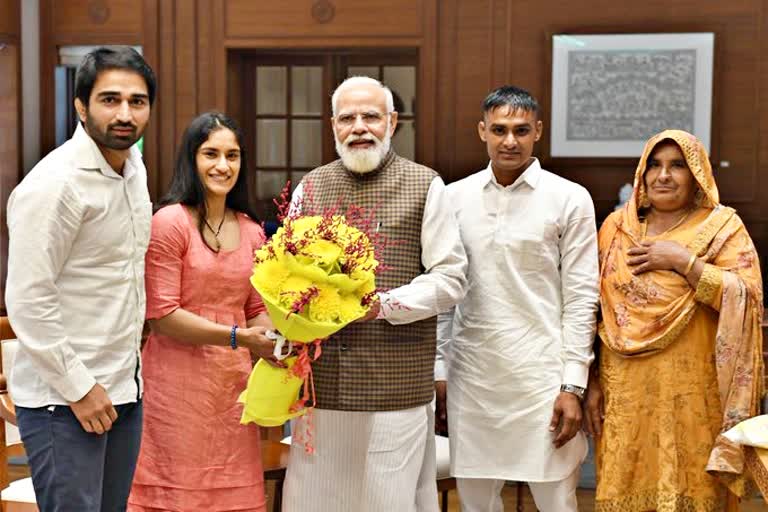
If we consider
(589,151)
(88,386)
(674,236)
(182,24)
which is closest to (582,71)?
(589,151)

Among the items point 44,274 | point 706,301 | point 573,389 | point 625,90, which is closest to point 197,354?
point 44,274

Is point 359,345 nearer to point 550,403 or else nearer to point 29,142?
point 550,403

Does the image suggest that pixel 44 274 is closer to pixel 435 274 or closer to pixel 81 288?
pixel 81 288

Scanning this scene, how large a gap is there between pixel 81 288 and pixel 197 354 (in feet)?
1.63

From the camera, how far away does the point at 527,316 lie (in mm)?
3021

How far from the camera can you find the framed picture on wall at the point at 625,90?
621cm

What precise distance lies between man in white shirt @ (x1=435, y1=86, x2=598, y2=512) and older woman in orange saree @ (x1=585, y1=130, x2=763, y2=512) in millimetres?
99

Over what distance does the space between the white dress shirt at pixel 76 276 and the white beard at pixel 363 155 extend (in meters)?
0.59

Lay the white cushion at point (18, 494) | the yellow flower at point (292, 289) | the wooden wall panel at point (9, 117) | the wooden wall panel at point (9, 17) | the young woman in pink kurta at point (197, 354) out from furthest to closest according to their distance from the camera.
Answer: the wooden wall panel at point (9, 117) < the wooden wall panel at point (9, 17) < the white cushion at point (18, 494) < the young woman in pink kurta at point (197, 354) < the yellow flower at point (292, 289)

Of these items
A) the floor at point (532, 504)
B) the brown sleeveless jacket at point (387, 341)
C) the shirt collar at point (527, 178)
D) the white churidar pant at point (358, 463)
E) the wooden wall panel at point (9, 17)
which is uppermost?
the wooden wall panel at point (9, 17)

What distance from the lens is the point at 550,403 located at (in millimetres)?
3018

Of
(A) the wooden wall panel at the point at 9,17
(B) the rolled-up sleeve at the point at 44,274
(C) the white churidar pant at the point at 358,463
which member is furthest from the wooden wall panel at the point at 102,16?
(B) the rolled-up sleeve at the point at 44,274

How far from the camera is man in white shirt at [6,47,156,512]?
2.20 metres

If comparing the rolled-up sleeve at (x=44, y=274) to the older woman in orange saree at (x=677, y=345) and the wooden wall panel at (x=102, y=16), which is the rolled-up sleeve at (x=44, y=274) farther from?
the wooden wall panel at (x=102, y=16)
